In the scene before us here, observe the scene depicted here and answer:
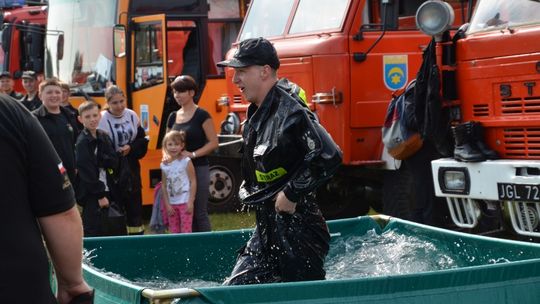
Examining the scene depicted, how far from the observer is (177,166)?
10016mm

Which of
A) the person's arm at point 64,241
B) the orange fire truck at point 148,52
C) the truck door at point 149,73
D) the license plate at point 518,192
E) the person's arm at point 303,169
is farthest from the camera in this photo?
the orange fire truck at point 148,52

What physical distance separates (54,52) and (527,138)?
8612mm

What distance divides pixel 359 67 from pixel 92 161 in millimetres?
2829

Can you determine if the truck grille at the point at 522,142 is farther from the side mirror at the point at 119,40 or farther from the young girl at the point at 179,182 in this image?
the side mirror at the point at 119,40

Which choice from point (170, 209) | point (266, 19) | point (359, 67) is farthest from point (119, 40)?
point (359, 67)

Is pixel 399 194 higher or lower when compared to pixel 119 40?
lower

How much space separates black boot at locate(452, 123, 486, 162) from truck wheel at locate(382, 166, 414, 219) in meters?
1.48

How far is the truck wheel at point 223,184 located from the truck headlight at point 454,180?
5.37m

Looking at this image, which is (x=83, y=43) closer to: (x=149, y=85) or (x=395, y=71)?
(x=149, y=85)

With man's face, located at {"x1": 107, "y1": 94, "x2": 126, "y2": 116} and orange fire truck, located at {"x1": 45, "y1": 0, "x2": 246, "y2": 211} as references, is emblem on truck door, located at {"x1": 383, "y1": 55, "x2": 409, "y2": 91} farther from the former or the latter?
orange fire truck, located at {"x1": 45, "y1": 0, "x2": 246, "y2": 211}

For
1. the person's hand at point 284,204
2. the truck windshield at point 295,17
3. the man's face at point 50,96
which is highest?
the truck windshield at point 295,17

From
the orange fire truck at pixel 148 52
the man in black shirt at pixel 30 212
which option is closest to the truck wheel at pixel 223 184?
the orange fire truck at pixel 148 52

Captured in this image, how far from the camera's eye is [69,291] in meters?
3.70

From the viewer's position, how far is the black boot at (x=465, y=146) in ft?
26.8
